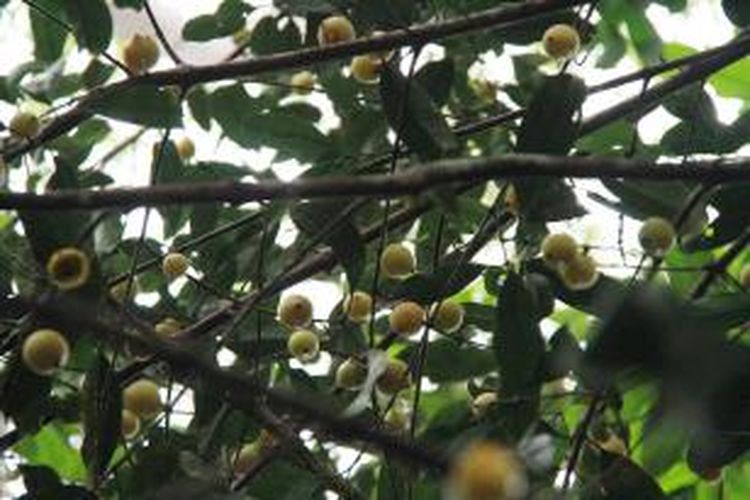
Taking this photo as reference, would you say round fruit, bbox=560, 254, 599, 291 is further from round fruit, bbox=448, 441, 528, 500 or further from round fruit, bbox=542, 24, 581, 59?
round fruit, bbox=448, 441, 528, 500

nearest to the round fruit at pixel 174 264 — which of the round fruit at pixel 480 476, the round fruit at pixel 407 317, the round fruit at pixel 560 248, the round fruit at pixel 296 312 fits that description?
the round fruit at pixel 296 312

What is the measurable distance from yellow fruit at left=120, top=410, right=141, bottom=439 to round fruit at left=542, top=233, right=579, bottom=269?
0.39 metres

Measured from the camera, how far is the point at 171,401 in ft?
3.08

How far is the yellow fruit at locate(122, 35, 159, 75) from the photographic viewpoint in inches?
38.3

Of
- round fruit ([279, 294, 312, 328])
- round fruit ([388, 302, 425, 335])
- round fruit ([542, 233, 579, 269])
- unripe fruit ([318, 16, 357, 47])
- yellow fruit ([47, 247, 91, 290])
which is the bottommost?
yellow fruit ([47, 247, 91, 290])

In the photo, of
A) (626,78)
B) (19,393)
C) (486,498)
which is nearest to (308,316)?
(19,393)

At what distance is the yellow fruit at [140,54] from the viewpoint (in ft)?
3.19

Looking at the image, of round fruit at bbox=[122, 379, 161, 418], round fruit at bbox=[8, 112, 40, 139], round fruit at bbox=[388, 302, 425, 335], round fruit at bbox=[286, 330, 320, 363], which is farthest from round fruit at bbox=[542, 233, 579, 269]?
round fruit at bbox=[8, 112, 40, 139]

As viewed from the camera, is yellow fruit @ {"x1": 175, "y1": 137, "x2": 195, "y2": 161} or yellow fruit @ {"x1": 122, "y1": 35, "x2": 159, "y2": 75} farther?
yellow fruit @ {"x1": 175, "y1": 137, "x2": 195, "y2": 161}

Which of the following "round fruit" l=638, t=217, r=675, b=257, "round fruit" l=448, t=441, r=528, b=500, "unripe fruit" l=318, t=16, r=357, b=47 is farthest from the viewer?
"unripe fruit" l=318, t=16, r=357, b=47

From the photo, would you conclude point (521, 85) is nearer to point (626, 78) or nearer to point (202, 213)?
point (626, 78)

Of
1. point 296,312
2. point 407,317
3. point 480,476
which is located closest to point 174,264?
point 296,312

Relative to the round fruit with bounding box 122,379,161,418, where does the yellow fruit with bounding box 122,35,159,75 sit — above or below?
above

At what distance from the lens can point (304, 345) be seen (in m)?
1.04
